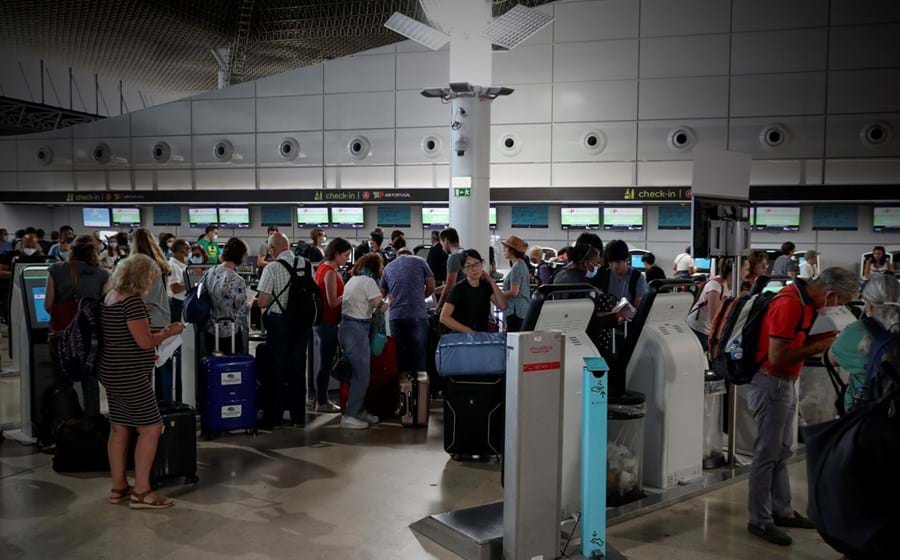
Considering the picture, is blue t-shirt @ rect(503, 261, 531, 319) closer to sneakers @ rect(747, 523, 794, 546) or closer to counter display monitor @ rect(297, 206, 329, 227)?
sneakers @ rect(747, 523, 794, 546)

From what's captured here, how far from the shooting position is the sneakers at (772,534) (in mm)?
4156

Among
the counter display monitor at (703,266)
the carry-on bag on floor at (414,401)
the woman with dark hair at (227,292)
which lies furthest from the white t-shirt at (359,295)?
the counter display monitor at (703,266)

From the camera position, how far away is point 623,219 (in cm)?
1381

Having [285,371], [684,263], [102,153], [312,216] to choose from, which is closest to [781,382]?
[285,371]

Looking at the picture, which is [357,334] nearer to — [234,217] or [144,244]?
[144,244]

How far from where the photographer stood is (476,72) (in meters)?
10.1

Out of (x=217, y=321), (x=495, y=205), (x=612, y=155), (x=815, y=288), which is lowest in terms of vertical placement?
(x=217, y=321)

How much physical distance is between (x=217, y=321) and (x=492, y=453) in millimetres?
2533

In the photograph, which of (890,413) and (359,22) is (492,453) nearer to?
(890,413)

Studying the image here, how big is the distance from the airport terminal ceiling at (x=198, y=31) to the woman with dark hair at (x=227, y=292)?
24.2 ft

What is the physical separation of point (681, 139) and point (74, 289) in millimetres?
10976

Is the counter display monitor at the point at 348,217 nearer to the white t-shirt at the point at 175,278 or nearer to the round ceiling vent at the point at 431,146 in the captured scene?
the round ceiling vent at the point at 431,146

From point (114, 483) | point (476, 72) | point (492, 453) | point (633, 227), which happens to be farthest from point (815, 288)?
point (633, 227)

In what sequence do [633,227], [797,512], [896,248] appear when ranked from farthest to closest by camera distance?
[633,227], [896,248], [797,512]
